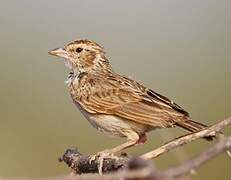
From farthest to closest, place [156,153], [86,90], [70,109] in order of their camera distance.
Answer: [70,109], [86,90], [156,153]

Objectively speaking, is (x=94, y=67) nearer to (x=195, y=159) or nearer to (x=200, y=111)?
(x=195, y=159)

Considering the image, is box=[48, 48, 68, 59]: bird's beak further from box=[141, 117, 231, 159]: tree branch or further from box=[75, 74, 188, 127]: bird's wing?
box=[141, 117, 231, 159]: tree branch

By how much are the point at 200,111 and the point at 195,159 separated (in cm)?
1066

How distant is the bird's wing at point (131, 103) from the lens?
16.5ft

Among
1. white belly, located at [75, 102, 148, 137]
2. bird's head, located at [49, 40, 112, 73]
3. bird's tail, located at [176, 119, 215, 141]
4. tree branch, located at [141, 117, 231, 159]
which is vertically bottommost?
white belly, located at [75, 102, 148, 137]

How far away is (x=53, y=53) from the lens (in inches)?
245

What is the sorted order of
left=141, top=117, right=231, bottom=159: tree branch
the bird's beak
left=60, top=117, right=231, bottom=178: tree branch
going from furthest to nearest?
1. the bird's beak
2. left=141, top=117, right=231, bottom=159: tree branch
3. left=60, top=117, right=231, bottom=178: tree branch

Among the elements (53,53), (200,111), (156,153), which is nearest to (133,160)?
(156,153)

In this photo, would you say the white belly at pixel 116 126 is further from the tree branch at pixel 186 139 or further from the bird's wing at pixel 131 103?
the tree branch at pixel 186 139

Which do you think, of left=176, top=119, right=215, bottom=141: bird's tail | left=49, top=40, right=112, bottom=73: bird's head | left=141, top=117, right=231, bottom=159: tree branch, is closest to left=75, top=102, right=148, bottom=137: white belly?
left=176, top=119, right=215, bottom=141: bird's tail

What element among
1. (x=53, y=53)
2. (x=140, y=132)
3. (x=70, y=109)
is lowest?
(x=70, y=109)

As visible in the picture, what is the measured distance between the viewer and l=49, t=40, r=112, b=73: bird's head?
6.29m

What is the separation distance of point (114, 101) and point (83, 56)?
90cm

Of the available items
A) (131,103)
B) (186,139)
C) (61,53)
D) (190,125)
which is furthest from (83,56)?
(186,139)
